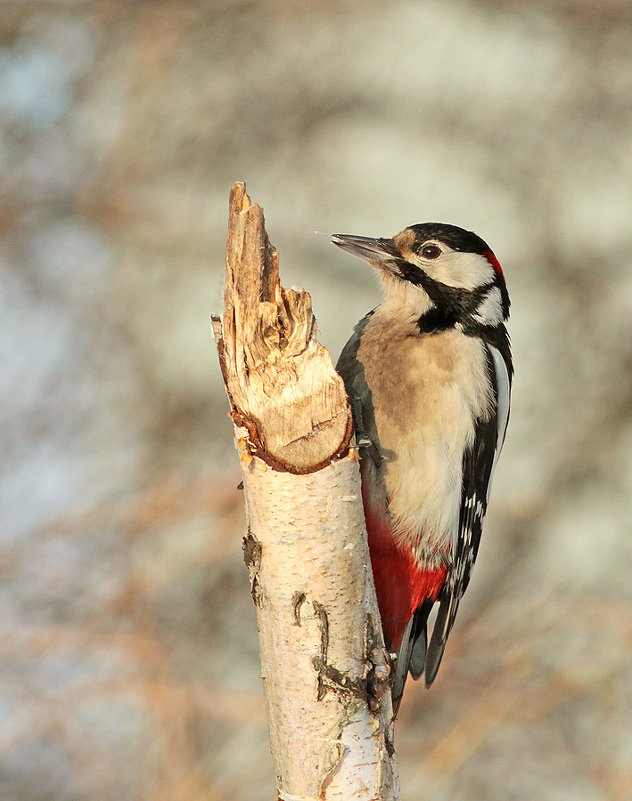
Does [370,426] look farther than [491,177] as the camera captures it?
No

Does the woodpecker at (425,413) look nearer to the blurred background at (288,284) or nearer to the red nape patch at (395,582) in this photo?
the red nape patch at (395,582)

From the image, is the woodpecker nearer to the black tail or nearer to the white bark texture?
the black tail

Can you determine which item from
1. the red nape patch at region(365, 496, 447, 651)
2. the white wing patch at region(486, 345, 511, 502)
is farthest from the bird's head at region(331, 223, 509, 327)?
the red nape patch at region(365, 496, 447, 651)

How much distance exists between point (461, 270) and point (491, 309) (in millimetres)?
149

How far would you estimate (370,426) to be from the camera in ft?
8.34

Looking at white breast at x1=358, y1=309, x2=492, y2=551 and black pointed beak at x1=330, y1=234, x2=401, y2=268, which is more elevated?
black pointed beak at x1=330, y1=234, x2=401, y2=268

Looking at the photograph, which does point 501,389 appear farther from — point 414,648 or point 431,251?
point 414,648

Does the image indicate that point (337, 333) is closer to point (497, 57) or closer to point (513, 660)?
point (513, 660)

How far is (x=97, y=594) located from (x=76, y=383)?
1.14 metres

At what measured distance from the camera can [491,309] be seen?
2.87 meters

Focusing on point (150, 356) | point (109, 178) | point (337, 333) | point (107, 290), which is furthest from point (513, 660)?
point (109, 178)

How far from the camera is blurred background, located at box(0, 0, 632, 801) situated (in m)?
4.55

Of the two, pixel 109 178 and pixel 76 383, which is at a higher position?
pixel 109 178

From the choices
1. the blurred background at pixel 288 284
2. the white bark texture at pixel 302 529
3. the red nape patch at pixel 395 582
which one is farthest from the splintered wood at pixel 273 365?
the blurred background at pixel 288 284
